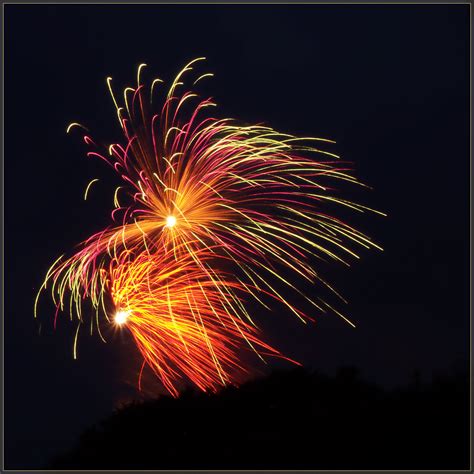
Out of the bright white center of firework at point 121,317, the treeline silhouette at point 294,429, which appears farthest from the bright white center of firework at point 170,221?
the treeline silhouette at point 294,429

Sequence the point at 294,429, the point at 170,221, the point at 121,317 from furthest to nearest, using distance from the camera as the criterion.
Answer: the point at 170,221 < the point at 121,317 < the point at 294,429

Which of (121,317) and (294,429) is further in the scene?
(121,317)

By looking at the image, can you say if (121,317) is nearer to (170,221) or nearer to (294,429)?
(170,221)

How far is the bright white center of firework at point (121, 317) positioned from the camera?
12805mm

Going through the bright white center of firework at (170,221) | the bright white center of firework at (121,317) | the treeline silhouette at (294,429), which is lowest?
the treeline silhouette at (294,429)

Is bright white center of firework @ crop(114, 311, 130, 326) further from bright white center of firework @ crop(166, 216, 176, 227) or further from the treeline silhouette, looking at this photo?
the treeline silhouette

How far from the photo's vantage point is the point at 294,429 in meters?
7.21

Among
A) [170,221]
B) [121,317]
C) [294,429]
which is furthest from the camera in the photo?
[170,221]

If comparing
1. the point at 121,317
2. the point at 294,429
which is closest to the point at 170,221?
the point at 121,317

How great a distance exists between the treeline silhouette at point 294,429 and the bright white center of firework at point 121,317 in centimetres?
428

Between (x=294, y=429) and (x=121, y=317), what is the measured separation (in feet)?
21.0

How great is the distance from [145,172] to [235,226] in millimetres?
2422

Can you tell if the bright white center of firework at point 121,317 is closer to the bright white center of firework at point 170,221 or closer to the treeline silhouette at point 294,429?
the bright white center of firework at point 170,221

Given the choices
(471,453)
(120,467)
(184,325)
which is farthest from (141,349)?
(471,453)
